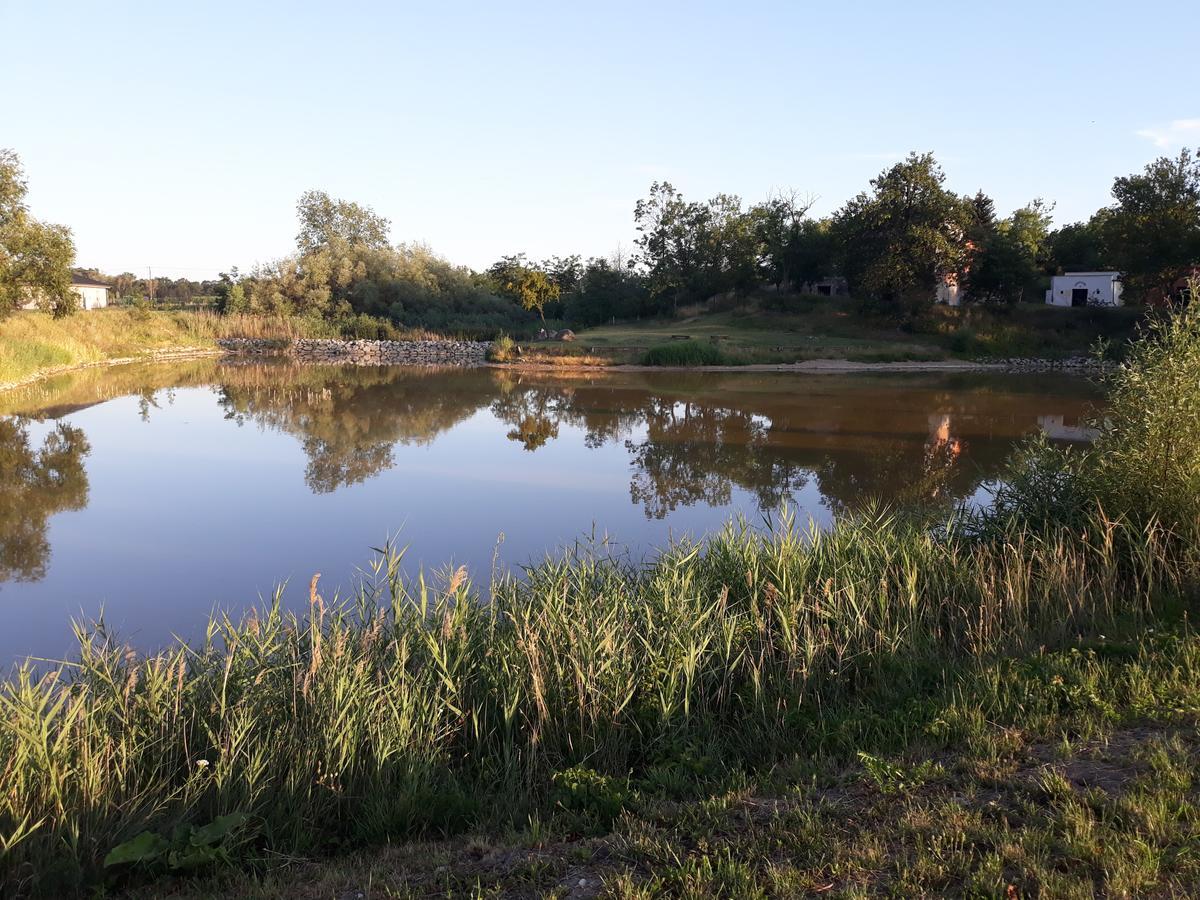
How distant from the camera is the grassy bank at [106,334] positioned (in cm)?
3022

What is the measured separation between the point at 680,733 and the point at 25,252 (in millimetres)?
31259

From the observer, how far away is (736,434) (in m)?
20.4

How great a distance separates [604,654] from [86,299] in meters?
67.9

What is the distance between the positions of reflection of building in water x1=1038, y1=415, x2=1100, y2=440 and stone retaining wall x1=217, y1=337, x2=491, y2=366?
25663 millimetres

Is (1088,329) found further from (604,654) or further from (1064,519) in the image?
(604,654)

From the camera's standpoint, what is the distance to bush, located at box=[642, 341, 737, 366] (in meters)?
38.4

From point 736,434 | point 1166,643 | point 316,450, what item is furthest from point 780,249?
point 1166,643

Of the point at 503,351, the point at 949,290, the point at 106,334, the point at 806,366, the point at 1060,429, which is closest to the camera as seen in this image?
the point at 1060,429

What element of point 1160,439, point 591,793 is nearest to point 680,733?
point 591,793

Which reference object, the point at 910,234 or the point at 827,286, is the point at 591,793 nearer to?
the point at 910,234

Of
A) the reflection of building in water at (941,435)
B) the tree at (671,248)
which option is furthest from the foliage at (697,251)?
the reflection of building in water at (941,435)

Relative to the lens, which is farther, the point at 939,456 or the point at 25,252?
the point at 25,252

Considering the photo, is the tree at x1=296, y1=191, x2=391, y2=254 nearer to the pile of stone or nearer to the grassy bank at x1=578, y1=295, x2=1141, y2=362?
the grassy bank at x1=578, y1=295, x2=1141, y2=362

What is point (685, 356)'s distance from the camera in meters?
38.5
